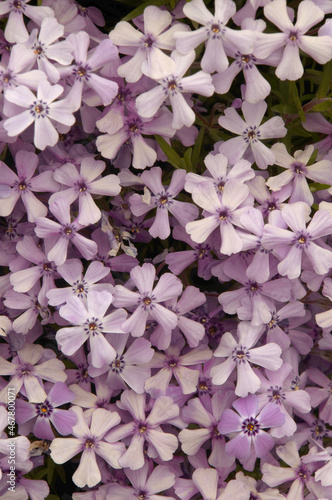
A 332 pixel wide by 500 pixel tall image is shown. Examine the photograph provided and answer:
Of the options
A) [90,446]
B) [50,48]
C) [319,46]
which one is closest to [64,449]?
[90,446]

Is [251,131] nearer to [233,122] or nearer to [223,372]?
[233,122]

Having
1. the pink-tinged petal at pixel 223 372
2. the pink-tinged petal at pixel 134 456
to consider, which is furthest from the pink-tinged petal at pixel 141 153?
the pink-tinged petal at pixel 134 456

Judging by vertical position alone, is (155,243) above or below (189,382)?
above

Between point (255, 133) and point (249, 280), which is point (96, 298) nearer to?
point (249, 280)

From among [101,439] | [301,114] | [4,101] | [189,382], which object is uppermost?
[301,114]

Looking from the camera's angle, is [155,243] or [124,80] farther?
[155,243]

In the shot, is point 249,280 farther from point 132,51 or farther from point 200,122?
point 132,51

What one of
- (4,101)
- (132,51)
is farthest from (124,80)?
(4,101)
